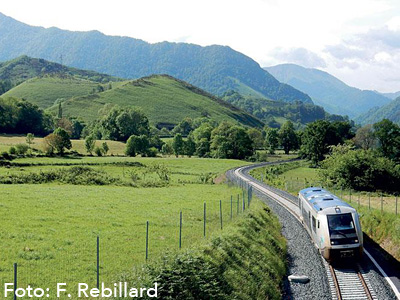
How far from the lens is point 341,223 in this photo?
25750mm

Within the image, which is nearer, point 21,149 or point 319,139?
point 21,149

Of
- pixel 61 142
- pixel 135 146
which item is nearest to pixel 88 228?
pixel 61 142

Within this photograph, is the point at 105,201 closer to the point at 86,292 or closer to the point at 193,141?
the point at 86,292

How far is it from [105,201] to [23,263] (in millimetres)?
22589

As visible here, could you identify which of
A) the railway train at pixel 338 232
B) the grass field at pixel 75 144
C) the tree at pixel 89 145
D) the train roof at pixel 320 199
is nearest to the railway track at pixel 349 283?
the railway train at pixel 338 232

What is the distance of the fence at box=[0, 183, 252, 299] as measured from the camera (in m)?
18.5

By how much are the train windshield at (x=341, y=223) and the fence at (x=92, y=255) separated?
7661mm

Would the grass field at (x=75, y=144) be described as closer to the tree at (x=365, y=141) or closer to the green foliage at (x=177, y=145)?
the green foliage at (x=177, y=145)

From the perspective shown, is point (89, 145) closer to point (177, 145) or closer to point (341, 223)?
point (177, 145)

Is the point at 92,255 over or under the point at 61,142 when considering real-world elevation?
under

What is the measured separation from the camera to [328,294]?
21.7m

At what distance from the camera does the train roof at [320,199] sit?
27.5 meters

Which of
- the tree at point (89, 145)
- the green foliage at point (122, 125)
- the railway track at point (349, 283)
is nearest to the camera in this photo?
the railway track at point (349, 283)

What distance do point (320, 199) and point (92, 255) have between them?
1640cm
